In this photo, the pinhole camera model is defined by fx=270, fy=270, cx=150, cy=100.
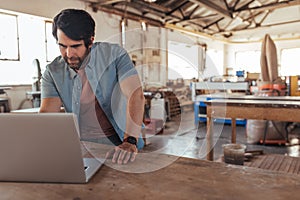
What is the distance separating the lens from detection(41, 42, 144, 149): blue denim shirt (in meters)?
1.32

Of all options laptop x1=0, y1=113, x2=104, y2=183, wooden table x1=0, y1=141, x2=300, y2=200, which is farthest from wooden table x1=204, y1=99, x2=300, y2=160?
laptop x1=0, y1=113, x2=104, y2=183

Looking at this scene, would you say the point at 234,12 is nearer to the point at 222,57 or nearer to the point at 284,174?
the point at 222,57

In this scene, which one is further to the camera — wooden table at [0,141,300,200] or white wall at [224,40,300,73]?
white wall at [224,40,300,73]

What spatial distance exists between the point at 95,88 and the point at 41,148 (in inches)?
22.9

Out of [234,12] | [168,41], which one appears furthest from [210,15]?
[168,41]

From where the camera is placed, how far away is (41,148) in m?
0.79

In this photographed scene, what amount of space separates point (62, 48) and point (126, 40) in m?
4.90

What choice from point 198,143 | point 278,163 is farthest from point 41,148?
point 198,143

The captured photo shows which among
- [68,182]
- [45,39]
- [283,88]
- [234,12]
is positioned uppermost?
[234,12]

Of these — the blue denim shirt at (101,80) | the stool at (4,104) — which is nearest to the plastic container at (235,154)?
the blue denim shirt at (101,80)

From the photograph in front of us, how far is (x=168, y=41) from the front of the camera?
736cm

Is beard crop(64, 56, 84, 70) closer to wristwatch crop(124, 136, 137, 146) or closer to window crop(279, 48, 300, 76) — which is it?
wristwatch crop(124, 136, 137, 146)

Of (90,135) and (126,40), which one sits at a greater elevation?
(126,40)

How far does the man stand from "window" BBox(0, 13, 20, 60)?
3315 millimetres
